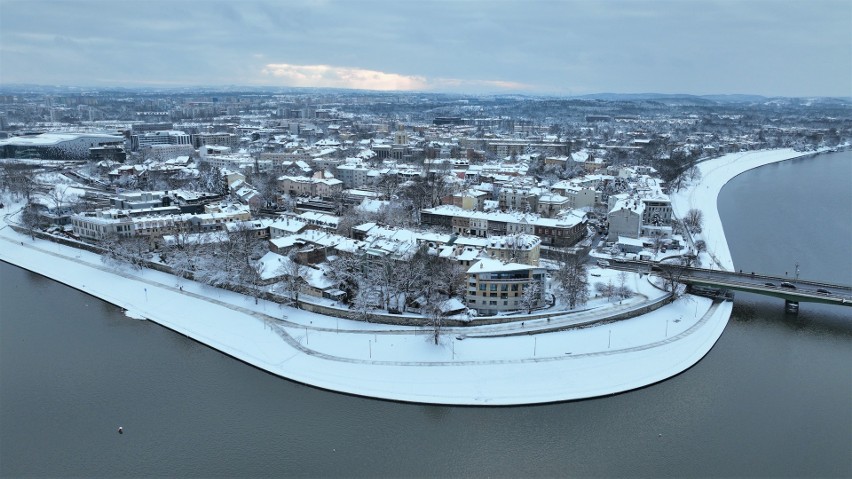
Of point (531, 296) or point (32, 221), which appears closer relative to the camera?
point (531, 296)

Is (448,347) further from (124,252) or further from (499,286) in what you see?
(124,252)

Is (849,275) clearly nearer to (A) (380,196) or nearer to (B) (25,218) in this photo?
(A) (380,196)

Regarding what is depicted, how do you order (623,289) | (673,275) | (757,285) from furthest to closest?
1. (673,275)
2. (757,285)
3. (623,289)

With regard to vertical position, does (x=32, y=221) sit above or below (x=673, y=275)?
below

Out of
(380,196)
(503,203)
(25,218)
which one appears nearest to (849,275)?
(503,203)

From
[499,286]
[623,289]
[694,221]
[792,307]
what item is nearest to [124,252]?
[499,286]

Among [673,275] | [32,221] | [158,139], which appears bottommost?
[32,221]
